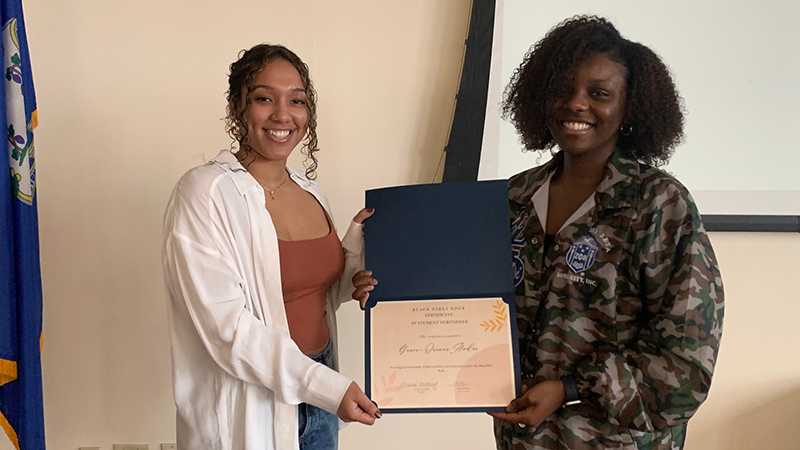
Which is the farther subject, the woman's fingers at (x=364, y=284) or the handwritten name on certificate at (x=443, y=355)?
the woman's fingers at (x=364, y=284)

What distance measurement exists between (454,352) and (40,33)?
1.71 meters

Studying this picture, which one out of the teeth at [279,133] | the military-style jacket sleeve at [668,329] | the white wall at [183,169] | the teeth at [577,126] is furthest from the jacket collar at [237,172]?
the military-style jacket sleeve at [668,329]

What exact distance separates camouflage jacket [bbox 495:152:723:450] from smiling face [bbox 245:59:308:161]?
2.12 ft

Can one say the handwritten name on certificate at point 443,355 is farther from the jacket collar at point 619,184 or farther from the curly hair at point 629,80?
the curly hair at point 629,80

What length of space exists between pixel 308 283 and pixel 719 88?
1.57 m

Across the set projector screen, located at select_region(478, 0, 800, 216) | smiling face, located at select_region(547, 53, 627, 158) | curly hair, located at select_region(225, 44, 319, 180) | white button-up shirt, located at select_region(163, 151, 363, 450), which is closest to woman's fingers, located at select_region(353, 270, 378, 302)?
white button-up shirt, located at select_region(163, 151, 363, 450)

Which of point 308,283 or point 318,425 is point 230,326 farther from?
point 318,425

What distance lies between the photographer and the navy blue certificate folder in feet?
3.92

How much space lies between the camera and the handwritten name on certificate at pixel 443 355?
116 cm

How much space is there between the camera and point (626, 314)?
42.5 inches

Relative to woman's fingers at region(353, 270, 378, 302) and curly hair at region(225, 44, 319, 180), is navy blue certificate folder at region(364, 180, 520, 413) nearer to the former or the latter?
woman's fingers at region(353, 270, 378, 302)

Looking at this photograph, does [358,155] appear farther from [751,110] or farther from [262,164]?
[751,110]

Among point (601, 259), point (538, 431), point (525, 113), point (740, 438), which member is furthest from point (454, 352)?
point (740, 438)

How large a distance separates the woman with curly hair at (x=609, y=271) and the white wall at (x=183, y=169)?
800 mm
